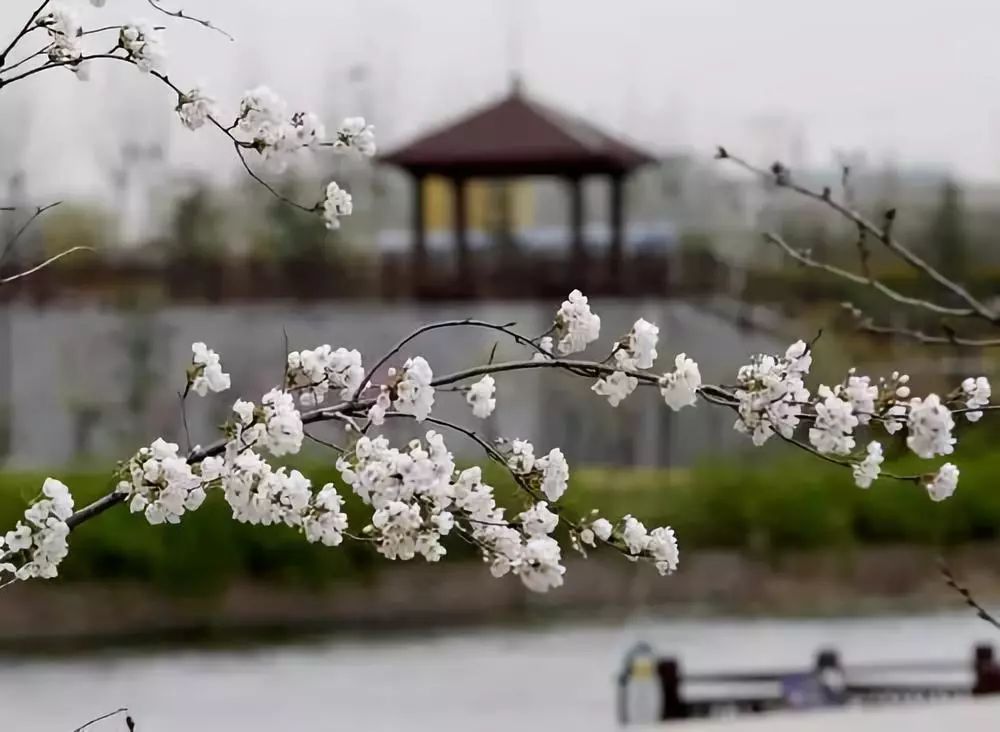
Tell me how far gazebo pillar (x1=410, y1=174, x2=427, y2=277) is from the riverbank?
64 cm

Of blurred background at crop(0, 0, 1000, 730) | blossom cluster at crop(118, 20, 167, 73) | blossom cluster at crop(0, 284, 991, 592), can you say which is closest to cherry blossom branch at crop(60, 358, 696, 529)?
blossom cluster at crop(0, 284, 991, 592)

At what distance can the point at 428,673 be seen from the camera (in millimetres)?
2004

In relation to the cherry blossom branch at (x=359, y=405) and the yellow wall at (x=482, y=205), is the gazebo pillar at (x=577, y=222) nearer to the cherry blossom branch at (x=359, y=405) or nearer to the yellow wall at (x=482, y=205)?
the yellow wall at (x=482, y=205)

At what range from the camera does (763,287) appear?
2.02 metres

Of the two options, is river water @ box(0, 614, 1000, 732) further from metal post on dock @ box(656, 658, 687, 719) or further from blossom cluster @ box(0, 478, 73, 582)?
blossom cluster @ box(0, 478, 73, 582)

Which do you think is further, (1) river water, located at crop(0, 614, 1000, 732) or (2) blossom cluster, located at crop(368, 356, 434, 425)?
(1) river water, located at crop(0, 614, 1000, 732)

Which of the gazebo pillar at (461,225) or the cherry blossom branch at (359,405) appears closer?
the cherry blossom branch at (359,405)

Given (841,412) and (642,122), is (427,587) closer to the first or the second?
(642,122)

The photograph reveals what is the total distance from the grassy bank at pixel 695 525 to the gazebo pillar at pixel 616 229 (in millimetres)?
491

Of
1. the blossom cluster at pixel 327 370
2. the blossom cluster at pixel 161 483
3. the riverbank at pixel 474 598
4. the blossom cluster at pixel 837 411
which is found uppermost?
the blossom cluster at pixel 327 370

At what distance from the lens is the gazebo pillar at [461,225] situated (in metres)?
2.29

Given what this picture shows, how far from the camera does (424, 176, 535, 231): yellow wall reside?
2357 millimetres

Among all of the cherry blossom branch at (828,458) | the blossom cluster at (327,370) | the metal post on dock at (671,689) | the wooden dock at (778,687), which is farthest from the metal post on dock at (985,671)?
the blossom cluster at (327,370)

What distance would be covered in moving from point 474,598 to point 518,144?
0.91m
